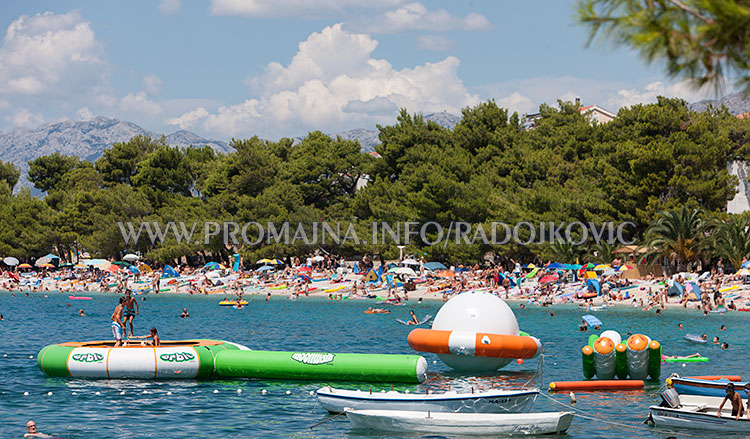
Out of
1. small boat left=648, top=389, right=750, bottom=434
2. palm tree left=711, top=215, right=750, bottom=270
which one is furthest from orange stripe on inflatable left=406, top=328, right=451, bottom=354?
palm tree left=711, top=215, right=750, bottom=270

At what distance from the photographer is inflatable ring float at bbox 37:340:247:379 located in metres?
23.1

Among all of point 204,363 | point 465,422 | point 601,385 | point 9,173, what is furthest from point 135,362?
point 9,173

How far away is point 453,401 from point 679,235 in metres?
39.3

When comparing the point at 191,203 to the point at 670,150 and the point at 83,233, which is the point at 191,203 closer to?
the point at 83,233

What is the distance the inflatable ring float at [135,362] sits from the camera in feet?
75.7

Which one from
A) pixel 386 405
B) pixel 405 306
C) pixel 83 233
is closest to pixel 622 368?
pixel 386 405

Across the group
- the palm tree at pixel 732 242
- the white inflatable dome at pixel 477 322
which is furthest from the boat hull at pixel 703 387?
the palm tree at pixel 732 242

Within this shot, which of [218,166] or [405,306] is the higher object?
[218,166]

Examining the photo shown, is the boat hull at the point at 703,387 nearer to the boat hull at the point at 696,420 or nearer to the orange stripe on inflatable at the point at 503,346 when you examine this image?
the boat hull at the point at 696,420

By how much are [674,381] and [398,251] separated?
50979mm

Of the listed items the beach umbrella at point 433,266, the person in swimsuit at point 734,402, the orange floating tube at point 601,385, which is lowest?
the orange floating tube at point 601,385

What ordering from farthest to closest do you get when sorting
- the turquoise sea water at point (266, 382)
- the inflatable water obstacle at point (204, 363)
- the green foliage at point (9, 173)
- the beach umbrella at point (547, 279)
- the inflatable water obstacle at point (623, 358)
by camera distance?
1. the green foliage at point (9, 173)
2. the beach umbrella at point (547, 279)
3. the inflatable water obstacle at point (623, 358)
4. the inflatable water obstacle at point (204, 363)
5. the turquoise sea water at point (266, 382)

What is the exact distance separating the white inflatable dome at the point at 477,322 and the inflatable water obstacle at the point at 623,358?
7.29 feet

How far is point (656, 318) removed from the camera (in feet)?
142
